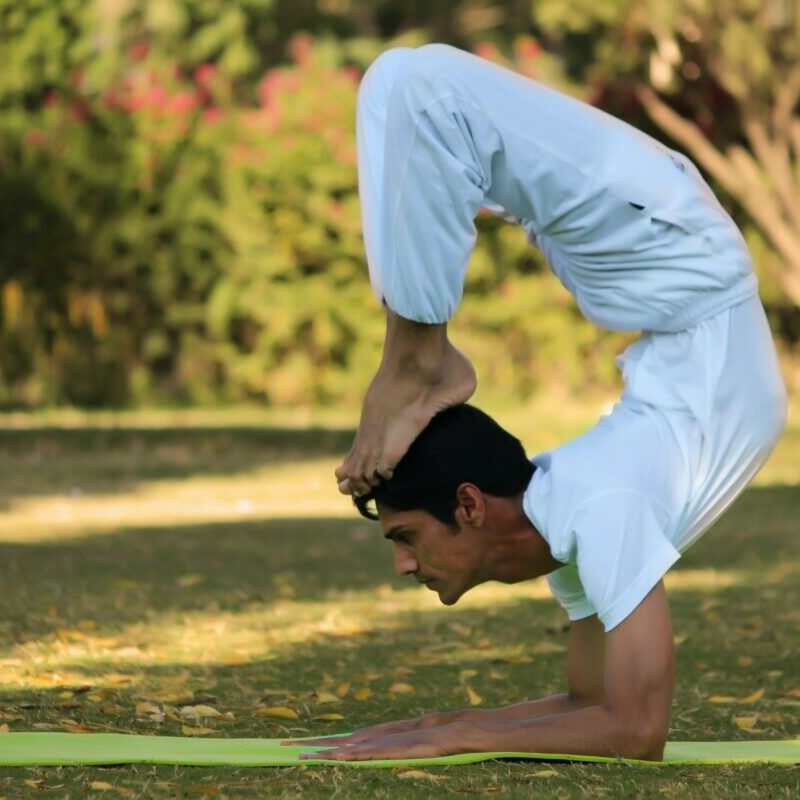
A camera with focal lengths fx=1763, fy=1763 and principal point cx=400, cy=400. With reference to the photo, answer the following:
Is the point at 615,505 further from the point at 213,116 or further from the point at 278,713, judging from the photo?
the point at 213,116

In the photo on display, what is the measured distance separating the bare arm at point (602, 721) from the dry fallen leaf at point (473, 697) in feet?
2.11

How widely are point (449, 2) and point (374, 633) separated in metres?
18.6

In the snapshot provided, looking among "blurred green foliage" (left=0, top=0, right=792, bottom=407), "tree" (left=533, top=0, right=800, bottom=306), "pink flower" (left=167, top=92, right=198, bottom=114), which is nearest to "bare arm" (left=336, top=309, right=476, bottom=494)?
"tree" (left=533, top=0, right=800, bottom=306)

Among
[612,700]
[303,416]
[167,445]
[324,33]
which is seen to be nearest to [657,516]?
[612,700]

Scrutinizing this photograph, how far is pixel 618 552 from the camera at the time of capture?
347cm

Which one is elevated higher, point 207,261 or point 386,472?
point 386,472

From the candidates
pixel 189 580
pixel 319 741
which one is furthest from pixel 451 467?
pixel 189 580

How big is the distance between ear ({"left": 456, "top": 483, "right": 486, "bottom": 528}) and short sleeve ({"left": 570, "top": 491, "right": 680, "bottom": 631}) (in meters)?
0.25

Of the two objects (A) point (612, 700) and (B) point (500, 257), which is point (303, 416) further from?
(A) point (612, 700)

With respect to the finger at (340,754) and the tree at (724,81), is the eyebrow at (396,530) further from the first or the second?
the tree at (724,81)

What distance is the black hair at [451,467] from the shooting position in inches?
146

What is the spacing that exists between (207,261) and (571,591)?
406 inches

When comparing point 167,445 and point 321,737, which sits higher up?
point 321,737

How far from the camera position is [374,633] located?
575cm
